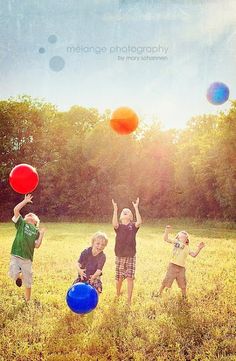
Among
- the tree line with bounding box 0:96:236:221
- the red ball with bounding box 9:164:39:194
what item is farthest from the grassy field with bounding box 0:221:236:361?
the tree line with bounding box 0:96:236:221

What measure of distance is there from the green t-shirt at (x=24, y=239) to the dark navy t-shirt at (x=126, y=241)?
160cm

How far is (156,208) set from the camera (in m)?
35.5

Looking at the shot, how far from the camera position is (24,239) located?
743 cm

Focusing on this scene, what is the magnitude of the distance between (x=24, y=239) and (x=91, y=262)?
134 cm

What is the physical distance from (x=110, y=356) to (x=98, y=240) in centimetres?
→ 229

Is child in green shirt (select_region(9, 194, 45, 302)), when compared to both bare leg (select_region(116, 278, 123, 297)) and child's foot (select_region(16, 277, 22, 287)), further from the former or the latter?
bare leg (select_region(116, 278, 123, 297))

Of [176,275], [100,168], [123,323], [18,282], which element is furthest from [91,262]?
[100,168]

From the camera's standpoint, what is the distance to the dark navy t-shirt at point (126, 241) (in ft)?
25.2

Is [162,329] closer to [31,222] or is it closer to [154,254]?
[31,222]

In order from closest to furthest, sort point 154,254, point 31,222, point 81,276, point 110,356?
point 110,356 < point 81,276 < point 31,222 < point 154,254

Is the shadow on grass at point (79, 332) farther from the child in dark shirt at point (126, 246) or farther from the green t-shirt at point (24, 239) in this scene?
the green t-shirt at point (24, 239)

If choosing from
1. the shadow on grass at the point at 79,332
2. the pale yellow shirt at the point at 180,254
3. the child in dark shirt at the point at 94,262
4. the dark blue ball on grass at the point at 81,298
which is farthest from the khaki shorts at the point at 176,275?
the dark blue ball on grass at the point at 81,298

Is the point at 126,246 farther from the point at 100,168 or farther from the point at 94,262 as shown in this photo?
the point at 100,168

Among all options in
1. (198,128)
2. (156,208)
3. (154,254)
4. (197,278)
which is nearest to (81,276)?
(197,278)
